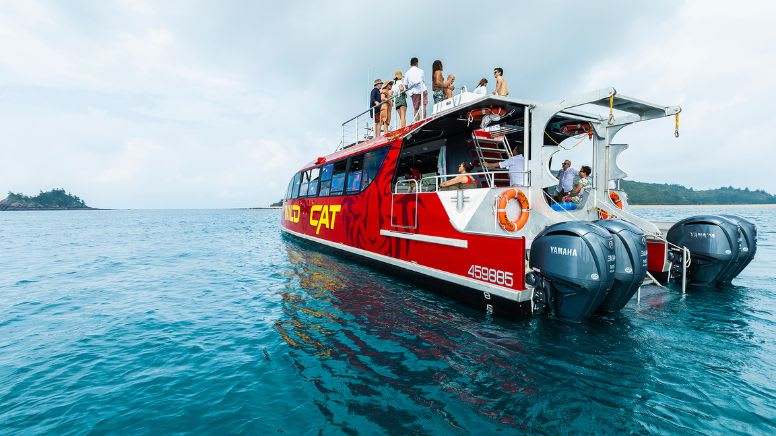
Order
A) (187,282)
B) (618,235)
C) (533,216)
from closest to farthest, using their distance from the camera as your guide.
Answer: (618,235)
(533,216)
(187,282)

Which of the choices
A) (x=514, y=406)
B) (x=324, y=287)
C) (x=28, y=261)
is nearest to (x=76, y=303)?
(x=324, y=287)

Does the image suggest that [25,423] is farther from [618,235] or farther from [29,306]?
[618,235]

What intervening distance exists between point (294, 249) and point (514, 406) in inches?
495

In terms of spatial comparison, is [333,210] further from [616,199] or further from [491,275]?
[616,199]

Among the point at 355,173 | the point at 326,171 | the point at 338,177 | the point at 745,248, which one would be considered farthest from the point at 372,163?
the point at 745,248

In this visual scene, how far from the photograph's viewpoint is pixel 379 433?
10.3 feet

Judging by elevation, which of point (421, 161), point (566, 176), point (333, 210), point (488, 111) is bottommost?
point (333, 210)

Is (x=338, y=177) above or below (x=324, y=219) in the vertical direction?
above

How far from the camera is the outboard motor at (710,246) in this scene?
293 inches

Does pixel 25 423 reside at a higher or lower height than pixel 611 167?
lower

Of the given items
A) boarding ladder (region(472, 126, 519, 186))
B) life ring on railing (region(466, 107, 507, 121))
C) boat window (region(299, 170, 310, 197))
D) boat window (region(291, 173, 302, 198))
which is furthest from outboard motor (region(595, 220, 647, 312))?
boat window (region(291, 173, 302, 198))

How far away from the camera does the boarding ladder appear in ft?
29.5

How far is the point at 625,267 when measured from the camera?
5.36m

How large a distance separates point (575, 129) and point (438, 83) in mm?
3461
